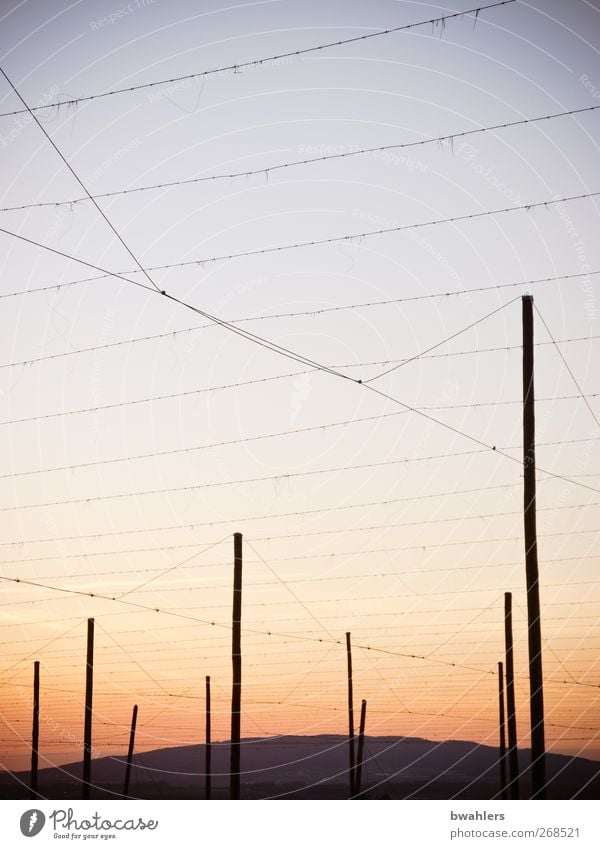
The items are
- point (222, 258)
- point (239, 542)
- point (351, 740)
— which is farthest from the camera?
point (351, 740)

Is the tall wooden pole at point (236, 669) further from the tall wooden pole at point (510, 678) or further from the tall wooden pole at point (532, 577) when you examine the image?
the tall wooden pole at point (532, 577)

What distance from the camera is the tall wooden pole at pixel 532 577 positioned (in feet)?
62.7

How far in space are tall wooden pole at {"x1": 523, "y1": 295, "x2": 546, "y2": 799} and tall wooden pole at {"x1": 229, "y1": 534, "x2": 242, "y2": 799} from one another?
1076cm

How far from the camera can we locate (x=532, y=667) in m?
19.5

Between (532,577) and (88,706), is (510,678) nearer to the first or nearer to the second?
(88,706)

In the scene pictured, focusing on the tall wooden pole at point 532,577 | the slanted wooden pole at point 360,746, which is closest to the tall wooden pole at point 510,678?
the slanted wooden pole at point 360,746

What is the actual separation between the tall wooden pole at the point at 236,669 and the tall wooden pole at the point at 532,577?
1076cm
